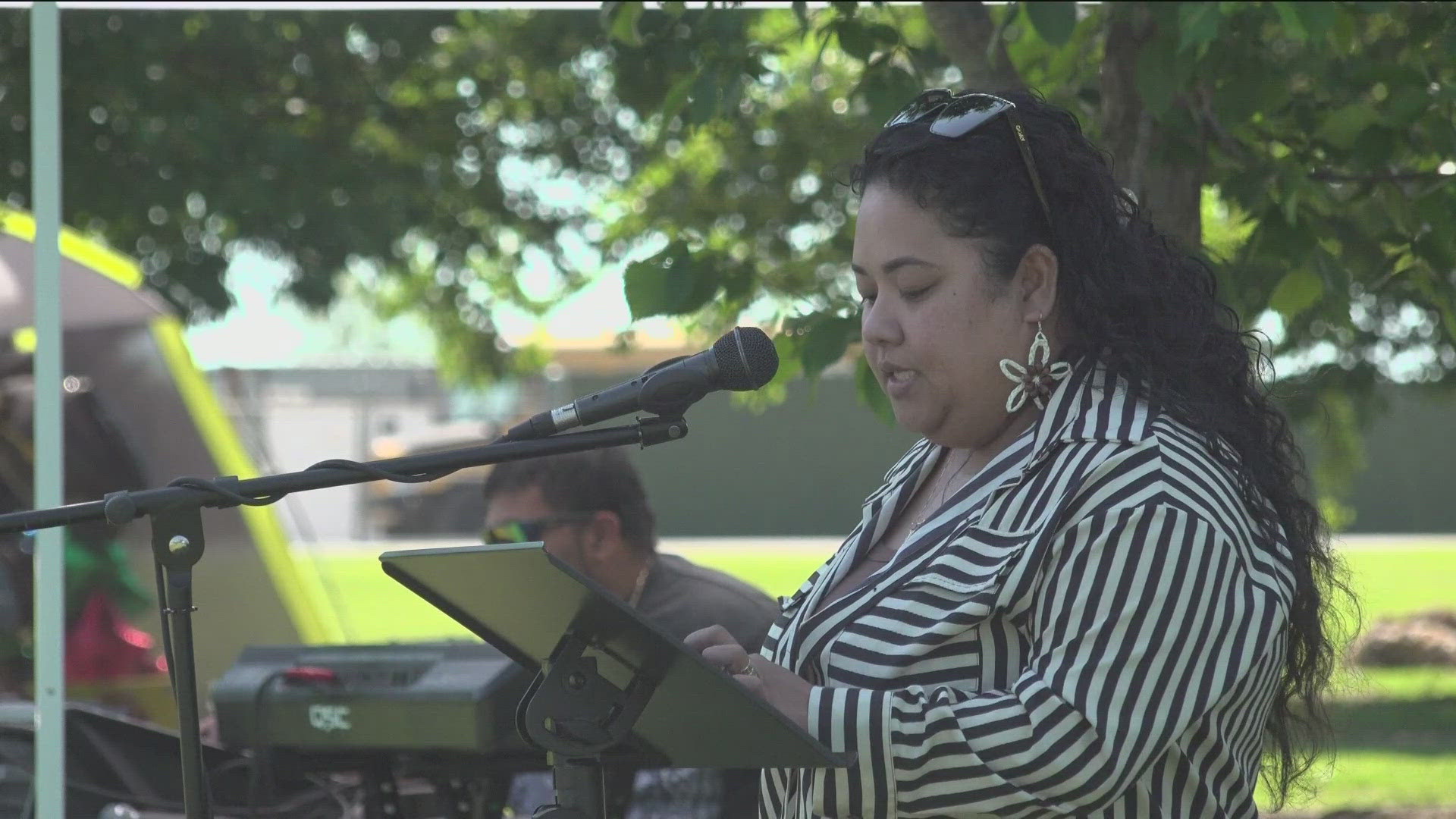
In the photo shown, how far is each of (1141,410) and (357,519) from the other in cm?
2313

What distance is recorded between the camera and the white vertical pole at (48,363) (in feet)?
9.87

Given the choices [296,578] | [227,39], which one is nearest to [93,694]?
[296,578]

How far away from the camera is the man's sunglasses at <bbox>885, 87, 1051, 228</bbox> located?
1.82m

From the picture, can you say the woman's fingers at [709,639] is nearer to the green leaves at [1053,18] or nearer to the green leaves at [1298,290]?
the green leaves at [1053,18]

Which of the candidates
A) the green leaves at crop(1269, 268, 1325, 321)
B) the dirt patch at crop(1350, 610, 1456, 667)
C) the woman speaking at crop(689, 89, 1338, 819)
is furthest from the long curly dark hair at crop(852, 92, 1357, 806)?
the dirt patch at crop(1350, 610, 1456, 667)

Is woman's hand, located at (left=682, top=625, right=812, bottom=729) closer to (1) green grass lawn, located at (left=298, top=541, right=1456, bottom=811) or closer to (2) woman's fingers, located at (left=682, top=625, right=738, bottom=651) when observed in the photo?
(2) woman's fingers, located at (left=682, top=625, right=738, bottom=651)

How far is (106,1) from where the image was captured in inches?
157

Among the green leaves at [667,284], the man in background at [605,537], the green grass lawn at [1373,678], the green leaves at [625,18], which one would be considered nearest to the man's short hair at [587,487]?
the man in background at [605,537]

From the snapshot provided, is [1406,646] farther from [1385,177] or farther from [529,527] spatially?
[529,527]

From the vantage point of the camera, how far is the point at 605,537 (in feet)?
11.8

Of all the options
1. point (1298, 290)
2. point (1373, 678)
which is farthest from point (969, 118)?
point (1373, 678)

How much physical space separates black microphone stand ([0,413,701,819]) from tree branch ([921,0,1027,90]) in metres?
1.68

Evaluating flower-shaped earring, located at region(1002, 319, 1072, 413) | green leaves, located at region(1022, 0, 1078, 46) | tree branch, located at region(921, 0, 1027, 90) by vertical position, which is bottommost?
flower-shaped earring, located at region(1002, 319, 1072, 413)

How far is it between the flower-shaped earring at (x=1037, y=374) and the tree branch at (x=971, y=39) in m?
Result: 1.59
